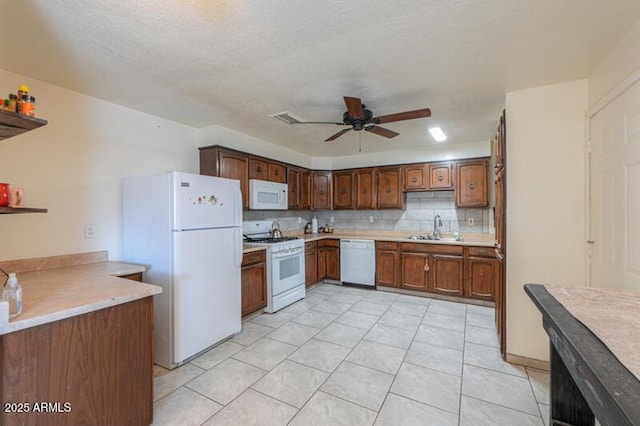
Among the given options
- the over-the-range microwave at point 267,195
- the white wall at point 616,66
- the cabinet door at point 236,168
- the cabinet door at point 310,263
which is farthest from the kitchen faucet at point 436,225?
the cabinet door at point 236,168

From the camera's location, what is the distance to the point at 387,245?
14.9ft

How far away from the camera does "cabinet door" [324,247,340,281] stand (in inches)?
195

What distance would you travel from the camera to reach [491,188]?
164 inches

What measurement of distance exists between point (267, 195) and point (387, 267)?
223 centimetres

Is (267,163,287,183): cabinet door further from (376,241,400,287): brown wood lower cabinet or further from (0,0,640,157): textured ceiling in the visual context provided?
(376,241,400,287): brown wood lower cabinet

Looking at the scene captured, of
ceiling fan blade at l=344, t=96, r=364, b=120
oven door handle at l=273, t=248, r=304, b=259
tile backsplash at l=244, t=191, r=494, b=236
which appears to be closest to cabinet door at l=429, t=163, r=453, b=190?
tile backsplash at l=244, t=191, r=494, b=236

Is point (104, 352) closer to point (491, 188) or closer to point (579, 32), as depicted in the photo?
point (579, 32)

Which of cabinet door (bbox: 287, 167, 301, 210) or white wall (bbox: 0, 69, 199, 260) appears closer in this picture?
white wall (bbox: 0, 69, 199, 260)

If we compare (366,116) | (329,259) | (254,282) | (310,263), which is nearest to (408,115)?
(366,116)

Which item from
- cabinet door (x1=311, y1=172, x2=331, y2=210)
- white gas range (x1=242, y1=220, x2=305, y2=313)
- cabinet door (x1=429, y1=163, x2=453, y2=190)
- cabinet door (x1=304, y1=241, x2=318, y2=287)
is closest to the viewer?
white gas range (x1=242, y1=220, x2=305, y2=313)

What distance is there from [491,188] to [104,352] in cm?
469

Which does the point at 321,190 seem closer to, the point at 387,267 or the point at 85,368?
the point at 387,267

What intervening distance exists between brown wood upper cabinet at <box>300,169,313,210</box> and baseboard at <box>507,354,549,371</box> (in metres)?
3.53

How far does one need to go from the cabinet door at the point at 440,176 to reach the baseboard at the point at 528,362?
258 centimetres
